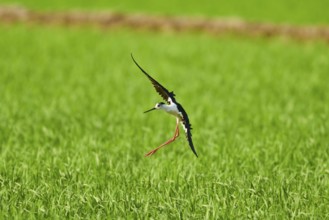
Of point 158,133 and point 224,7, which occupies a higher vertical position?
point 158,133

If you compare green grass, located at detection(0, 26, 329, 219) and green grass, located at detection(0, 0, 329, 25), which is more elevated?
green grass, located at detection(0, 26, 329, 219)

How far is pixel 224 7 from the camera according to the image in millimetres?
26312

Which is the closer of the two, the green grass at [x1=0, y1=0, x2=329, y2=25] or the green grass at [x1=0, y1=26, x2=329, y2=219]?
the green grass at [x1=0, y1=26, x2=329, y2=219]

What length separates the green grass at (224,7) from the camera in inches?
964

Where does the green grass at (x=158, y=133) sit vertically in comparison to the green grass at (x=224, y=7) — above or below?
above

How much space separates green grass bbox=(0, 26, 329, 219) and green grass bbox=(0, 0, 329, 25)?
24.1ft

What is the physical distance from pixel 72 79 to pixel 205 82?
2.99 m

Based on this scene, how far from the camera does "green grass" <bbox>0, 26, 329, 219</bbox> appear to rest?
499cm

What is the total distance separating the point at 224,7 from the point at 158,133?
62.0 feet

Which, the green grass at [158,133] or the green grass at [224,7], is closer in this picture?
the green grass at [158,133]

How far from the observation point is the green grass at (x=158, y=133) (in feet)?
16.4

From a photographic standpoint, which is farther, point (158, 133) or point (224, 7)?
point (224, 7)

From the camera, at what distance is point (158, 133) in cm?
835

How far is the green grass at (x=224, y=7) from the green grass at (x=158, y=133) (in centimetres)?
733
